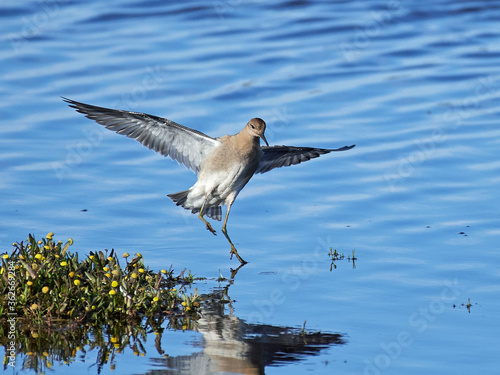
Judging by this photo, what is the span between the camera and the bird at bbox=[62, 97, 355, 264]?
8852 millimetres

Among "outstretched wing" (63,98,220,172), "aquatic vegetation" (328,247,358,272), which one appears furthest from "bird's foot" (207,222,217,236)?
"aquatic vegetation" (328,247,358,272)

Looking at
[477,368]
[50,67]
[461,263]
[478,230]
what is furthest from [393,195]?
[50,67]

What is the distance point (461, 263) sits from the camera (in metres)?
8.03

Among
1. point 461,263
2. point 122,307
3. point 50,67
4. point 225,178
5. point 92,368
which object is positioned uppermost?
point 50,67

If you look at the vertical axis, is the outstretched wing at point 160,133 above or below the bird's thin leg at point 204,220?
above

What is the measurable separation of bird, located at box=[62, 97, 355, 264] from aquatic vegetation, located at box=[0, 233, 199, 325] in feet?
6.86

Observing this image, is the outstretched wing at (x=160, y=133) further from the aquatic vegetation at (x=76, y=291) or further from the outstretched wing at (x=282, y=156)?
the aquatic vegetation at (x=76, y=291)

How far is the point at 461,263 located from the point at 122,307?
3321 mm

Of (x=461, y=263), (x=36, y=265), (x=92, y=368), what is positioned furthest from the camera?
(x=461, y=263)

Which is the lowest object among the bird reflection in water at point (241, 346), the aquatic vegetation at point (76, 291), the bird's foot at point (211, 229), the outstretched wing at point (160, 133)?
the bird reflection in water at point (241, 346)

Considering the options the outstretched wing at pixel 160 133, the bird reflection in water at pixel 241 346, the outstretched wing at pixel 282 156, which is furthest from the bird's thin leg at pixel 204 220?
the bird reflection in water at pixel 241 346

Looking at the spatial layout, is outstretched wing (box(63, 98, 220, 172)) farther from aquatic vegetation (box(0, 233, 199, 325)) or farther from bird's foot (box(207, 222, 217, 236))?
aquatic vegetation (box(0, 233, 199, 325))

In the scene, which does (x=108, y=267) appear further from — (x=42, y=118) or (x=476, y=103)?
(x=476, y=103)

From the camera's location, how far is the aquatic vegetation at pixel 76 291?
6.28 metres
